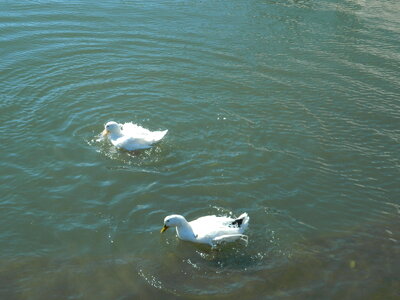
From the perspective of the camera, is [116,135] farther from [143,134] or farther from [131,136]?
[143,134]

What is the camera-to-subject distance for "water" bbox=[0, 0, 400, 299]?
1109 cm

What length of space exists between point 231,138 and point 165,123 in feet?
7.15

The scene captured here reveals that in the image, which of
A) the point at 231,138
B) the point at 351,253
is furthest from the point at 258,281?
the point at 231,138

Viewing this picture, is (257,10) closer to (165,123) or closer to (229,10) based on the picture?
(229,10)

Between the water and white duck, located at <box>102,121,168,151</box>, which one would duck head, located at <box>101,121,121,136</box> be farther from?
the water

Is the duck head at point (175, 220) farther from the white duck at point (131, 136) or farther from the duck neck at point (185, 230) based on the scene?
the white duck at point (131, 136)

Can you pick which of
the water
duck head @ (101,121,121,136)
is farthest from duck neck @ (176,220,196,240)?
duck head @ (101,121,121,136)

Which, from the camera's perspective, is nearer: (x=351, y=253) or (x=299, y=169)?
(x=351, y=253)

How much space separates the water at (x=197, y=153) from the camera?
11.1m

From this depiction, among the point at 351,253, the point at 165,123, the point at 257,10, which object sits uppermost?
the point at 257,10

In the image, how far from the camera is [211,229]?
1152cm

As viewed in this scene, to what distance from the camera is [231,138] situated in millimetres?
15234

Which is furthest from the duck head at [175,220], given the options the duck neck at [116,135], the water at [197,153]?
the duck neck at [116,135]

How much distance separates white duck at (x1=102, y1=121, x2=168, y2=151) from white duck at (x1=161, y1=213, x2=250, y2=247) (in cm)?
336
